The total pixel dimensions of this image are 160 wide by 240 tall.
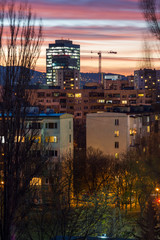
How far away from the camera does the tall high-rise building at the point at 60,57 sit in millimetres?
169000

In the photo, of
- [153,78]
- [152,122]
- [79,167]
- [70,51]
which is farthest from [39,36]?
[70,51]

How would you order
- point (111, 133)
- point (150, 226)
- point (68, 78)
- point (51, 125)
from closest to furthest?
point (150, 226) < point (51, 125) < point (111, 133) < point (68, 78)

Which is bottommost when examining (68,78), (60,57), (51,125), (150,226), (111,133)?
(150,226)

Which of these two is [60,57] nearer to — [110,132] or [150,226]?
[110,132]

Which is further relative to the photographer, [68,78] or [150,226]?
[68,78]

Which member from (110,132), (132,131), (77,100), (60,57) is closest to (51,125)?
(110,132)

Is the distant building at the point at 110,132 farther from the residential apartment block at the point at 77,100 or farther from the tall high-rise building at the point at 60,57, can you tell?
the tall high-rise building at the point at 60,57

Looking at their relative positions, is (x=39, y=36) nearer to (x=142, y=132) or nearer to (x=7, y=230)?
(x=7, y=230)

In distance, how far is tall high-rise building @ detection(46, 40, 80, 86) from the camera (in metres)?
169

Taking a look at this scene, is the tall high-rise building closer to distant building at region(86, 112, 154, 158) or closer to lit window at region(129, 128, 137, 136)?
lit window at region(129, 128, 137, 136)

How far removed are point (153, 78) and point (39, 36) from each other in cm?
582

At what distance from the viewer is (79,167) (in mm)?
24828

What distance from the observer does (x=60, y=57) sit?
174m

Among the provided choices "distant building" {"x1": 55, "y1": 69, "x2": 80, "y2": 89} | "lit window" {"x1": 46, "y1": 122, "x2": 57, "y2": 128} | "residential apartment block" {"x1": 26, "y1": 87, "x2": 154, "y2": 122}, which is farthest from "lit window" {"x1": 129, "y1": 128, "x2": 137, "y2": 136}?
"distant building" {"x1": 55, "y1": 69, "x2": 80, "y2": 89}
